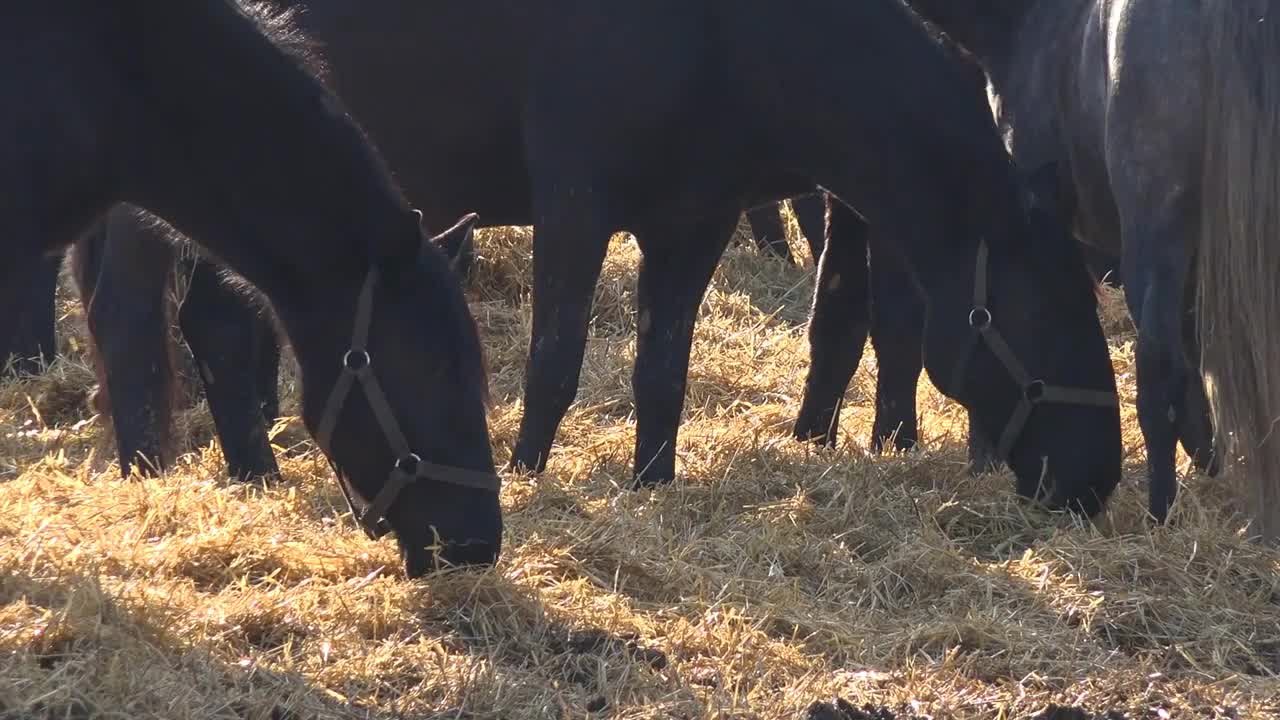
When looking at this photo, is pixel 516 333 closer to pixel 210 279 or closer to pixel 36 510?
pixel 210 279

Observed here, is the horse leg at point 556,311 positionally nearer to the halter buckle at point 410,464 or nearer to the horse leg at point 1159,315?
the halter buckle at point 410,464

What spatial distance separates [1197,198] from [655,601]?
1791mm

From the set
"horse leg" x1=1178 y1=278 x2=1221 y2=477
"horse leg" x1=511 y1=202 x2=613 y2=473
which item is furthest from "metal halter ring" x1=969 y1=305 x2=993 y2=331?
"horse leg" x1=511 y1=202 x2=613 y2=473

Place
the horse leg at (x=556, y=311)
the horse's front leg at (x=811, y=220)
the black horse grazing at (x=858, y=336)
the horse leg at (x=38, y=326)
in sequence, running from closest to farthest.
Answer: the horse leg at (x=556, y=311), the black horse grazing at (x=858, y=336), the horse leg at (x=38, y=326), the horse's front leg at (x=811, y=220)

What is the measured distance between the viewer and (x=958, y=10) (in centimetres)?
621

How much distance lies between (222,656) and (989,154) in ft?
9.11

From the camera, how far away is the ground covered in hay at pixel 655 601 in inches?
148

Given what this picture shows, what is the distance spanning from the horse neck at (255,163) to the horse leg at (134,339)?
1.66 meters

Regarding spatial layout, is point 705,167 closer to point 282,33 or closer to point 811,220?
point 282,33

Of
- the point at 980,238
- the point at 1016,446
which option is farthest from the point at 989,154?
the point at 1016,446

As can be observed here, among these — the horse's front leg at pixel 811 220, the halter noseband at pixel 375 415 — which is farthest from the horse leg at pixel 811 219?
the halter noseband at pixel 375 415

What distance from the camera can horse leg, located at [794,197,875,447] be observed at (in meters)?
6.47

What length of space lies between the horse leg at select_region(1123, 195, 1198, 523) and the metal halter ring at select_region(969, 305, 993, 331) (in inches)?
19.0

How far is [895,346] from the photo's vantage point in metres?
6.27
